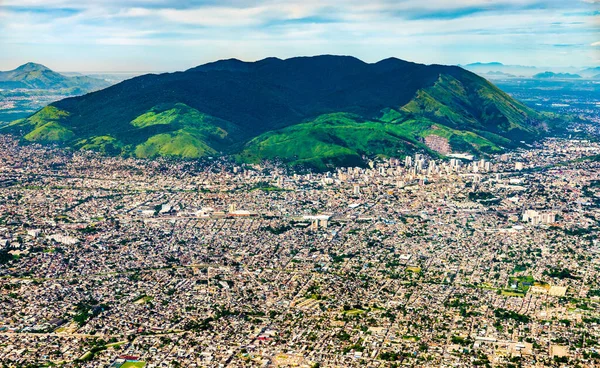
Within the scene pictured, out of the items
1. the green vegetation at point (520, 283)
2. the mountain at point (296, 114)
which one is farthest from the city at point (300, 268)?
the mountain at point (296, 114)

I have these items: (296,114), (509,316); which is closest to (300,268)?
(509,316)

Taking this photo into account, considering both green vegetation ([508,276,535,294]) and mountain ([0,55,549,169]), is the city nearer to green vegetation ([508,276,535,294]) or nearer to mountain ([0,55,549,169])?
green vegetation ([508,276,535,294])

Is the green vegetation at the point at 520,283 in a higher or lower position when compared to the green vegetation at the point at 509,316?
higher

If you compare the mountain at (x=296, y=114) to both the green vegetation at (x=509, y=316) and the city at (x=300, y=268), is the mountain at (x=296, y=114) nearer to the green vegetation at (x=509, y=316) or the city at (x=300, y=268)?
the city at (x=300, y=268)

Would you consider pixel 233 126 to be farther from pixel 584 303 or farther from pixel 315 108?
pixel 584 303

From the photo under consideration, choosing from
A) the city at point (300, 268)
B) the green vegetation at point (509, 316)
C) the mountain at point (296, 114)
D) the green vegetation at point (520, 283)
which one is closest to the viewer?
the city at point (300, 268)

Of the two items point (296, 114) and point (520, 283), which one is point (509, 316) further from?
point (296, 114)

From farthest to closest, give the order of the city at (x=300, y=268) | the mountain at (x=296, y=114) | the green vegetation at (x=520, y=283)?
1. the mountain at (x=296, y=114)
2. the green vegetation at (x=520, y=283)
3. the city at (x=300, y=268)

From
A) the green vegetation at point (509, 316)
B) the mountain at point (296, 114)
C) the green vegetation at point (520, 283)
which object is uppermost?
the mountain at point (296, 114)

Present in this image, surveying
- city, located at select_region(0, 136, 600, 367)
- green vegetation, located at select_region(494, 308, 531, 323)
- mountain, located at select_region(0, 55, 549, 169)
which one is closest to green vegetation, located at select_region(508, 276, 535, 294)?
city, located at select_region(0, 136, 600, 367)
